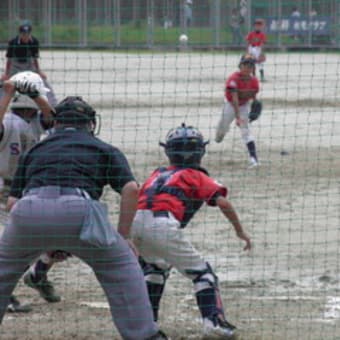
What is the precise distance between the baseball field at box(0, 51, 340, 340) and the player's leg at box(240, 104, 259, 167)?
16 cm

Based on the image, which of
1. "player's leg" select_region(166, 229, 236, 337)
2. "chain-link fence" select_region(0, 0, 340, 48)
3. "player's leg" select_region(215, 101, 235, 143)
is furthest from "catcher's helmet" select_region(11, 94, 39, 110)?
"chain-link fence" select_region(0, 0, 340, 48)

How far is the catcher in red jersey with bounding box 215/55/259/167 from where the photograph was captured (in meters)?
15.8

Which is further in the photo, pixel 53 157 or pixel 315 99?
pixel 315 99

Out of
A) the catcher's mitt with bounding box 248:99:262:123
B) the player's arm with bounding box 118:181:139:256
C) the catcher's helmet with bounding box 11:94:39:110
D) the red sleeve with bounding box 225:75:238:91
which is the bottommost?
the catcher's mitt with bounding box 248:99:262:123

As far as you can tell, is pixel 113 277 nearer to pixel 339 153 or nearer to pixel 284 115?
pixel 339 153

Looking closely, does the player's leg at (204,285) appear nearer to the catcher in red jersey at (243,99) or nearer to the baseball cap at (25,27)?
the catcher in red jersey at (243,99)

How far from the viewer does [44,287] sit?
8.85 m

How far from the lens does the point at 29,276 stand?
29.0 ft

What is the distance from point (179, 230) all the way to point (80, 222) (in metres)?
1.28

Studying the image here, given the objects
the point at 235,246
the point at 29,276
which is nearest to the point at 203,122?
the point at 235,246

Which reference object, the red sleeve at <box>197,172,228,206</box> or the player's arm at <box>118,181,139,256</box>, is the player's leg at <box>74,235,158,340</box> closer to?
the player's arm at <box>118,181,139,256</box>

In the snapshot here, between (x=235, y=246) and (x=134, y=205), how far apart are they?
147 inches

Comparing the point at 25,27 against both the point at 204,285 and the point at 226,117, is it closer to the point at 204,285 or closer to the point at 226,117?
the point at 226,117

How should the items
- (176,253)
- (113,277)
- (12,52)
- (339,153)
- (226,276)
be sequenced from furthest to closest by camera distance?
(12,52) < (339,153) < (226,276) < (176,253) < (113,277)
